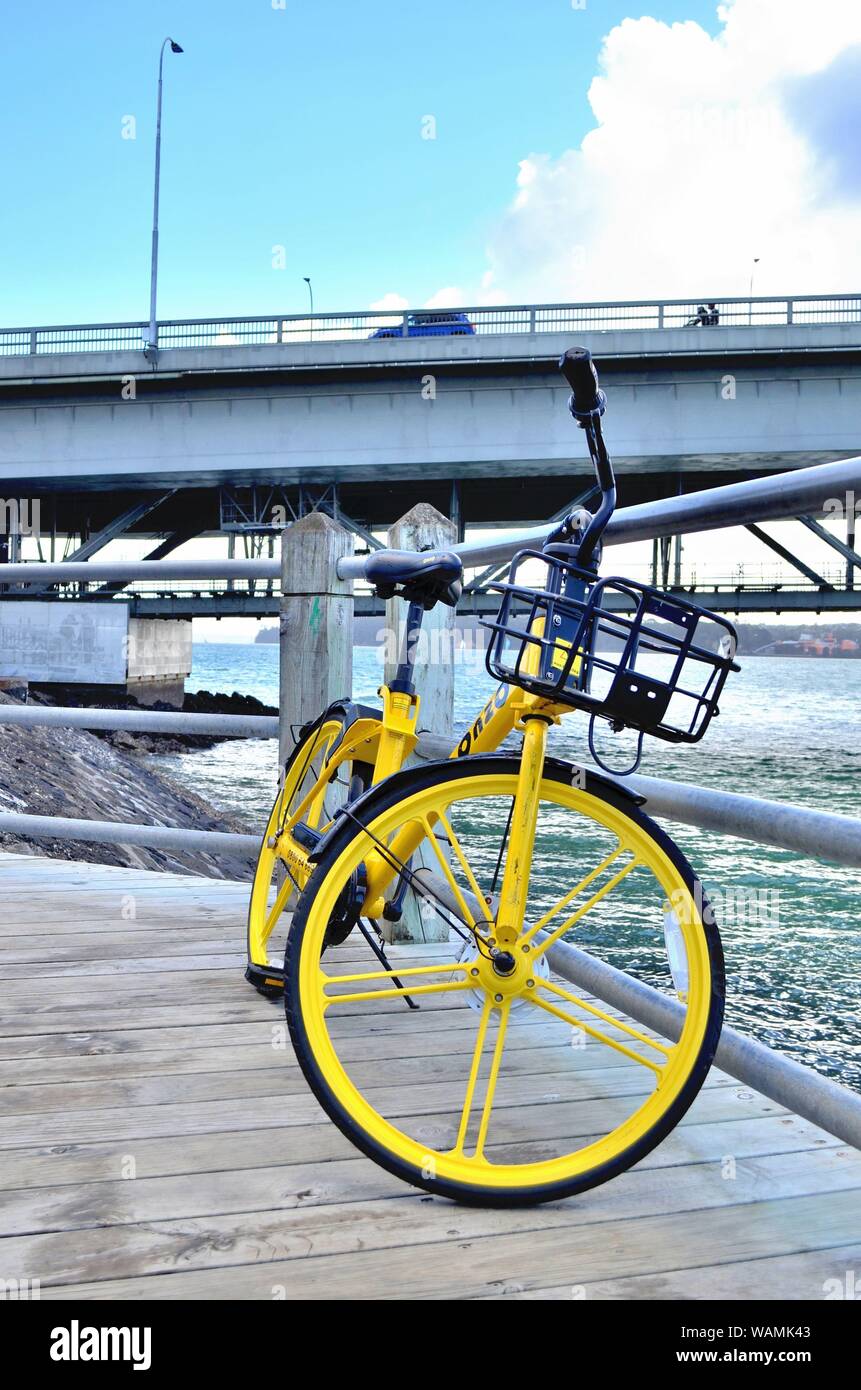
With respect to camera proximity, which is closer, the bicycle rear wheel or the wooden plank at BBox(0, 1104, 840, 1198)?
the wooden plank at BBox(0, 1104, 840, 1198)

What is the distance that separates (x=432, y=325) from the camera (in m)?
28.6

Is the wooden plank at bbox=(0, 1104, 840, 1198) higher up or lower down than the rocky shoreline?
higher up

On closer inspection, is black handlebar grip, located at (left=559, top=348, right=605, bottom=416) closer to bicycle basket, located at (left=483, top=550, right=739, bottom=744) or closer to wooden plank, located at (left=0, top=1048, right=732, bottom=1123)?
bicycle basket, located at (left=483, top=550, right=739, bottom=744)

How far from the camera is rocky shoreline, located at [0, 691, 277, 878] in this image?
882 centimetres

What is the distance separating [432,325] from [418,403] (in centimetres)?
262

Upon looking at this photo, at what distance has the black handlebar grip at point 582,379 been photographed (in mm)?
1667

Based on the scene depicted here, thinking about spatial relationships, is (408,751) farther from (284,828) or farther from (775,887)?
(775,887)

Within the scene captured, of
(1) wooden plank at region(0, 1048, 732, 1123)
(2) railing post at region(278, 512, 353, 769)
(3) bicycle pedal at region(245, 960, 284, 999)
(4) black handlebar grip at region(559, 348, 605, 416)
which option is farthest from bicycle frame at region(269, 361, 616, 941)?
(2) railing post at region(278, 512, 353, 769)

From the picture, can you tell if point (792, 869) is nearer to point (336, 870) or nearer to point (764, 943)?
point (764, 943)

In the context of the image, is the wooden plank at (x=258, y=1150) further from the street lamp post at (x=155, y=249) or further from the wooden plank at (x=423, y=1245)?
the street lamp post at (x=155, y=249)

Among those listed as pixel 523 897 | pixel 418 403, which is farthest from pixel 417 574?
pixel 418 403

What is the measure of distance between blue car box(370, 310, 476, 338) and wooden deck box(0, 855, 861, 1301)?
27995 mm

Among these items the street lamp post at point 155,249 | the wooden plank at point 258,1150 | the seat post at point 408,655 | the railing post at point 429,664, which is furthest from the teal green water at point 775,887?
the street lamp post at point 155,249
